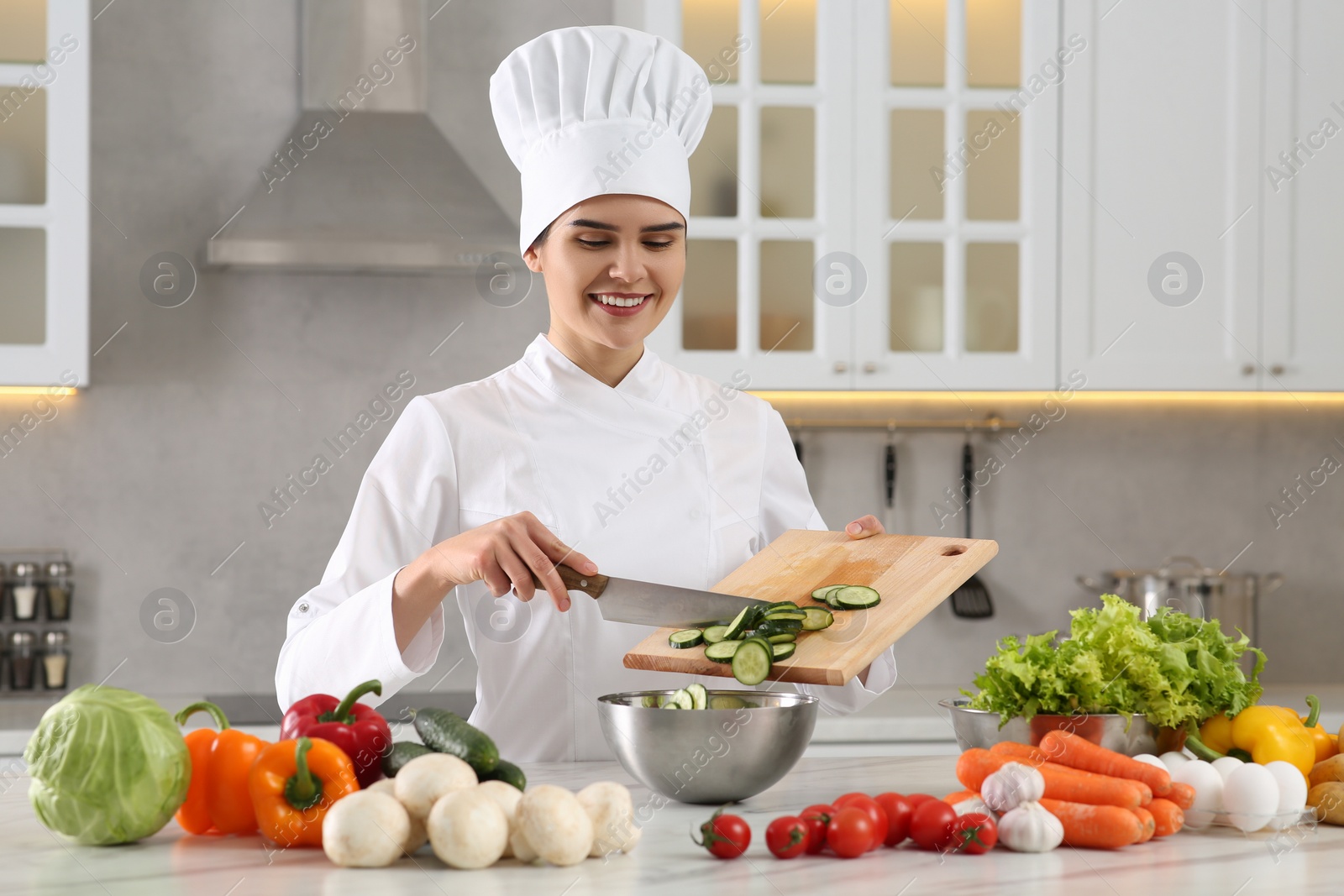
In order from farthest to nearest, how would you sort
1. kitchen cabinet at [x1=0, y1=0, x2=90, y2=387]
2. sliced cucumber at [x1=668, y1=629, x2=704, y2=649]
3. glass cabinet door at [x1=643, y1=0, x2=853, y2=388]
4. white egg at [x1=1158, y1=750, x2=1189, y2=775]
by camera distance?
glass cabinet door at [x1=643, y1=0, x2=853, y2=388] → kitchen cabinet at [x1=0, y1=0, x2=90, y2=387] → sliced cucumber at [x1=668, y1=629, x2=704, y2=649] → white egg at [x1=1158, y1=750, x2=1189, y2=775]

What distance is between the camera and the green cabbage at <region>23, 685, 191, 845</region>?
38.3 inches

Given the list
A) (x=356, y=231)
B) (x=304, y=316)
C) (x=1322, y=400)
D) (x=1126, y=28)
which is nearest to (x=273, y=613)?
(x=304, y=316)

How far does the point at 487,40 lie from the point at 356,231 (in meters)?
0.69

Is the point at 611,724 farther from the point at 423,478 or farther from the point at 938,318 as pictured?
the point at 938,318

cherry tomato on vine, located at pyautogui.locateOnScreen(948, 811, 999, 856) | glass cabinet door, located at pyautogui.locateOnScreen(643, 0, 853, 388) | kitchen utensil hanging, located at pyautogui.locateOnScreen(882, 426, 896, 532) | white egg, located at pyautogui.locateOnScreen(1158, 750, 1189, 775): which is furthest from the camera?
kitchen utensil hanging, located at pyautogui.locateOnScreen(882, 426, 896, 532)

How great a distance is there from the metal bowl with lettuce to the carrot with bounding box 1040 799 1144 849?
0.51 ft

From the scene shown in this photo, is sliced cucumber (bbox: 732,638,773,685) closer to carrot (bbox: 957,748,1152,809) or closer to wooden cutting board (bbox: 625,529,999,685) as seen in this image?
wooden cutting board (bbox: 625,529,999,685)

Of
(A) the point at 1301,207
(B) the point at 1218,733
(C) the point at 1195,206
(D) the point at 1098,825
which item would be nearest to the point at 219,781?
(D) the point at 1098,825

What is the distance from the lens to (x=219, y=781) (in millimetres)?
1030

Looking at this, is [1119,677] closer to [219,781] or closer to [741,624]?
[741,624]

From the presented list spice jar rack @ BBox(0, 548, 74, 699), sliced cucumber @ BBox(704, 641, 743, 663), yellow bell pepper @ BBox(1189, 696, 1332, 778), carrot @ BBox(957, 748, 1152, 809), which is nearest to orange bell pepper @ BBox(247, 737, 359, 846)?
sliced cucumber @ BBox(704, 641, 743, 663)

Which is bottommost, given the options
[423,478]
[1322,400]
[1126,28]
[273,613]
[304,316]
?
[273,613]

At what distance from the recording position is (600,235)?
1.44 m

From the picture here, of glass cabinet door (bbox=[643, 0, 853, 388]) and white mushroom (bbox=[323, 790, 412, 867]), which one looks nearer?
white mushroom (bbox=[323, 790, 412, 867])
